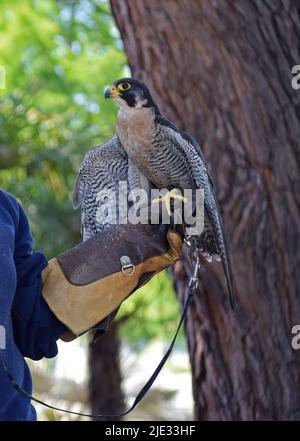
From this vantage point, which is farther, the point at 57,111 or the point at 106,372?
the point at 57,111

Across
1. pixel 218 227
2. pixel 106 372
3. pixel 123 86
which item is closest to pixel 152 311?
pixel 106 372

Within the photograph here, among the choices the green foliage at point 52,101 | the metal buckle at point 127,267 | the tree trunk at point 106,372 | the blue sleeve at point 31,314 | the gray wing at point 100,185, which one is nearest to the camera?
the blue sleeve at point 31,314

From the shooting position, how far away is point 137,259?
3.02 meters

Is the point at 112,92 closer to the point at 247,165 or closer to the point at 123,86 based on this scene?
the point at 123,86

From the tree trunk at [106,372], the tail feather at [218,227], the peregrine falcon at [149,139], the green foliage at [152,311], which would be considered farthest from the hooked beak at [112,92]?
the tree trunk at [106,372]

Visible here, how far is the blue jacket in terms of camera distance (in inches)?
105

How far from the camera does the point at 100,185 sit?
3918mm

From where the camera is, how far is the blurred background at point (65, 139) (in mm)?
8562

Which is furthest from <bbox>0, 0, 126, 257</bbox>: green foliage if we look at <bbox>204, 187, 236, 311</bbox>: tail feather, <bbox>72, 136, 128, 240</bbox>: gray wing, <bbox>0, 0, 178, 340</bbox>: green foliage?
<bbox>204, 187, 236, 311</bbox>: tail feather

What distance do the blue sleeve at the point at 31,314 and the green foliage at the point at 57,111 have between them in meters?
5.52

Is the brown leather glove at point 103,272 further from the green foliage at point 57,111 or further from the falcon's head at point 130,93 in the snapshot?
the green foliage at point 57,111

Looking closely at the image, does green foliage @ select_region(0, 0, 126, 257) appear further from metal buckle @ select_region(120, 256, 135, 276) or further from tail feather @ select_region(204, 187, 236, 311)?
metal buckle @ select_region(120, 256, 135, 276)

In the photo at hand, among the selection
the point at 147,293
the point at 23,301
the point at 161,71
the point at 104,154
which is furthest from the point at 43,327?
the point at 147,293

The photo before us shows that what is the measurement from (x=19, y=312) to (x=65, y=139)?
6035 mm
